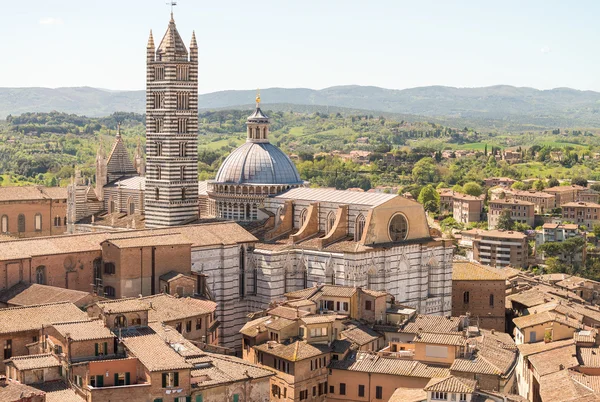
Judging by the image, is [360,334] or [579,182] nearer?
[360,334]

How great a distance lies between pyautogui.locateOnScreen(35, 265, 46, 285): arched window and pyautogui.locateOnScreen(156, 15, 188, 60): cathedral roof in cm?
1552

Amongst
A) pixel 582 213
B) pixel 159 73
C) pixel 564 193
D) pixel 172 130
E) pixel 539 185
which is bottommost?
pixel 582 213

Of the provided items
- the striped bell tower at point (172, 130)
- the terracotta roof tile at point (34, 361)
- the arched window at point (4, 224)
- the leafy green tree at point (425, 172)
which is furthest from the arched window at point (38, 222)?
the leafy green tree at point (425, 172)

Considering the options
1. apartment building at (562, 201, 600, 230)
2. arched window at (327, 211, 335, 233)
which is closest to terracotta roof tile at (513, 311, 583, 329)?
→ arched window at (327, 211, 335, 233)

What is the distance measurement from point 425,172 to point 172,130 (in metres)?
93.7

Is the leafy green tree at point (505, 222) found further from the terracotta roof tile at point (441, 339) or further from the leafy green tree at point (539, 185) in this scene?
the terracotta roof tile at point (441, 339)

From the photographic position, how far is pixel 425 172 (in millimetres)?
145750

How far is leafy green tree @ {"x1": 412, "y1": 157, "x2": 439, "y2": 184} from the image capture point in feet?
466

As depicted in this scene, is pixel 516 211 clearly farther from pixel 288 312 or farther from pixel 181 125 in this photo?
pixel 288 312

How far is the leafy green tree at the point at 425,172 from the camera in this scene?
142125mm

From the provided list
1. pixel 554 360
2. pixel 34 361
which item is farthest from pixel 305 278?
pixel 34 361

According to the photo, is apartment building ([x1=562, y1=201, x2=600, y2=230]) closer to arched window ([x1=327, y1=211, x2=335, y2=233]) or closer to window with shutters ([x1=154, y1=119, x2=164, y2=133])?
arched window ([x1=327, y1=211, x2=335, y2=233])

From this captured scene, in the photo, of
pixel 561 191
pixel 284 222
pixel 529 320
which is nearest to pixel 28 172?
pixel 561 191

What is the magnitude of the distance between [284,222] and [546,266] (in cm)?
4237
